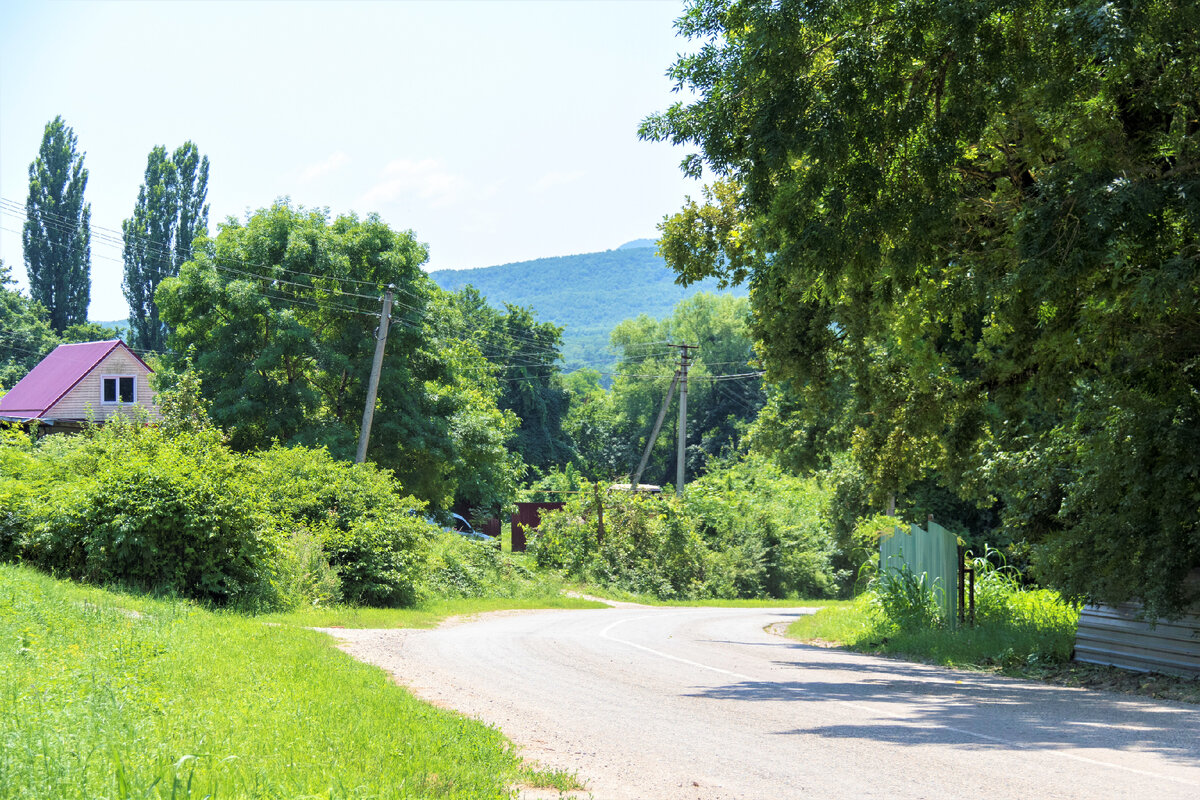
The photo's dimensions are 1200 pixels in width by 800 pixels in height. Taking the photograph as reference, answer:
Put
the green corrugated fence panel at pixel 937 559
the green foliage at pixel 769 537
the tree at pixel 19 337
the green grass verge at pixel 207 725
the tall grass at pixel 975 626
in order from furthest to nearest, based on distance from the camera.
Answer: the tree at pixel 19 337 < the green foliage at pixel 769 537 < the green corrugated fence panel at pixel 937 559 < the tall grass at pixel 975 626 < the green grass verge at pixel 207 725

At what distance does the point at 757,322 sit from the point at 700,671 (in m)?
7.90

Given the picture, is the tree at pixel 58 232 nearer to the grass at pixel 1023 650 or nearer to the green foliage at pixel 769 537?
the green foliage at pixel 769 537

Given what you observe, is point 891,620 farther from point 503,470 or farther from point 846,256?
point 503,470

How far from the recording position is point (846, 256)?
11.2m

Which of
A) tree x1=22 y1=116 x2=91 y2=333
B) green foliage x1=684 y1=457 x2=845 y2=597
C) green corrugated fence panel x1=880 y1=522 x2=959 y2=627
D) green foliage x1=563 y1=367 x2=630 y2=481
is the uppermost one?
tree x1=22 y1=116 x2=91 y2=333

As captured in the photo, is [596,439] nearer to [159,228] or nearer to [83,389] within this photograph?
[159,228]

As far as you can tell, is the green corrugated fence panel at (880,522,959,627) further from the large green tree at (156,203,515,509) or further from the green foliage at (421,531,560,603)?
the large green tree at (156,203,515,509)

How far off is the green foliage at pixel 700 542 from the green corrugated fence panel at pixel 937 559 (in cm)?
2046

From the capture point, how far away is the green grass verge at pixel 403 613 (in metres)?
19.8

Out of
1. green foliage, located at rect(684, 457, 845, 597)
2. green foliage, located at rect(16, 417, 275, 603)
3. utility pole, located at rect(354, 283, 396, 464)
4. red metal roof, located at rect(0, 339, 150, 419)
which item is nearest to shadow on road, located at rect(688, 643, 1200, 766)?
green foliage, located at rect(16, 417, 275, 603)

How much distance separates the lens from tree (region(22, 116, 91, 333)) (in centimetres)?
7556

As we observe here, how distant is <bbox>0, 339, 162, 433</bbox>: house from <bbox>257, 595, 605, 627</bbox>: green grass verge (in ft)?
90.3

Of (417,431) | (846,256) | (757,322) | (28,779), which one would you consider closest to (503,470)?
(417,431)

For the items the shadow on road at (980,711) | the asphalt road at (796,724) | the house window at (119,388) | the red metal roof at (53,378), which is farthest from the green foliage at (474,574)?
the red metal roof at (53,378)
